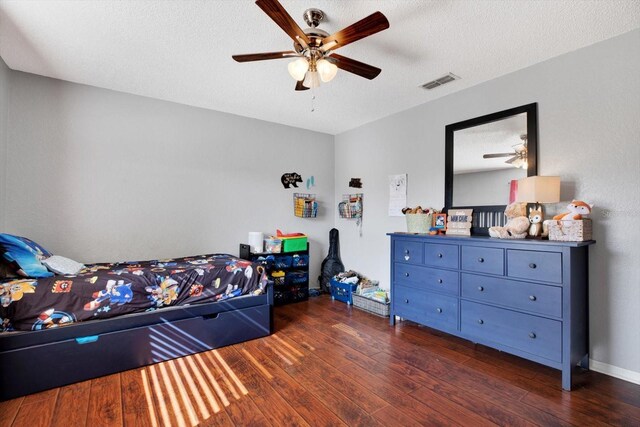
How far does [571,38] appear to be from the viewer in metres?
2.09

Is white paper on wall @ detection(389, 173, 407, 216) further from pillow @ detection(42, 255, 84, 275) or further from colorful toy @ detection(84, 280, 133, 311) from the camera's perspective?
pillow @ detection(42, 255, 84, 275)

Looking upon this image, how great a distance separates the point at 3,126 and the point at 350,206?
3688mm

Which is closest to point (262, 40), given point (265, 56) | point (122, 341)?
point (265, 56)

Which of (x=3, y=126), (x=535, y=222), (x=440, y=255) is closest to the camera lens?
(x=535, y=222)

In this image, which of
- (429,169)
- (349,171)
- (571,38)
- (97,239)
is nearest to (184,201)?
(97,239)

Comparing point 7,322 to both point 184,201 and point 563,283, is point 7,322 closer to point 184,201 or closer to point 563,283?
point 184,201

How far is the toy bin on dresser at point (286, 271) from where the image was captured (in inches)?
144

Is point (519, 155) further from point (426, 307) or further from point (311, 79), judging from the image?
point (311, 79)

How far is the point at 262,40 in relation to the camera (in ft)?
7.07

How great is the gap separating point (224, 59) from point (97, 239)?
2.18m

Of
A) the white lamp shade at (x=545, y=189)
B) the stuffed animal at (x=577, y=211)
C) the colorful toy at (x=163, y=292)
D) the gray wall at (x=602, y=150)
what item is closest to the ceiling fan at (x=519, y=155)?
the gray wall at (x=602, y=150)

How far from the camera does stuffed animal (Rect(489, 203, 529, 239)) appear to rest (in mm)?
2223

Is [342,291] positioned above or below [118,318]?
below

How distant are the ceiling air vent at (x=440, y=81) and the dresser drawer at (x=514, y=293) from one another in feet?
5.89
